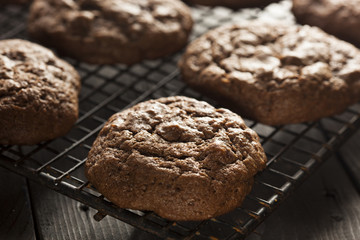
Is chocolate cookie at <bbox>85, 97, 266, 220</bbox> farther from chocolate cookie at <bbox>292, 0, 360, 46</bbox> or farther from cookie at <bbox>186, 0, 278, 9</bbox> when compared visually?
cookie at <bbox>186, 0, 278, 9</bbox>

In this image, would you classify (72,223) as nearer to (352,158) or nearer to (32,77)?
(32,77)

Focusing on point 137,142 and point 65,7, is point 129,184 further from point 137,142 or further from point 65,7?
point 65,7

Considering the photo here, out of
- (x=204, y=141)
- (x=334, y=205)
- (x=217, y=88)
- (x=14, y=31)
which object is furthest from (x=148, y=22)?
(x=334, y=205)

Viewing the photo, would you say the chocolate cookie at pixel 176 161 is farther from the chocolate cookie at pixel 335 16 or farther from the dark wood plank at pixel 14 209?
the chocolate cookie at pixel 335 16

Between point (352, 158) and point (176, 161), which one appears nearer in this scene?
point (176, 161)

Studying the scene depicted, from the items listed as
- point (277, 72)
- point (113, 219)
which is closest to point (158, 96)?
point (277, 72)

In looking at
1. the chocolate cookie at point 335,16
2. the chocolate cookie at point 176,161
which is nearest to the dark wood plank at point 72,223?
the chocolate cookie at point 176,161

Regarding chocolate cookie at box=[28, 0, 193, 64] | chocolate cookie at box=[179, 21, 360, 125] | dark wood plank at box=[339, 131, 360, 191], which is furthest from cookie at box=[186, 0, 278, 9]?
dark wood plank at box=[339, 131, 360, 191]
